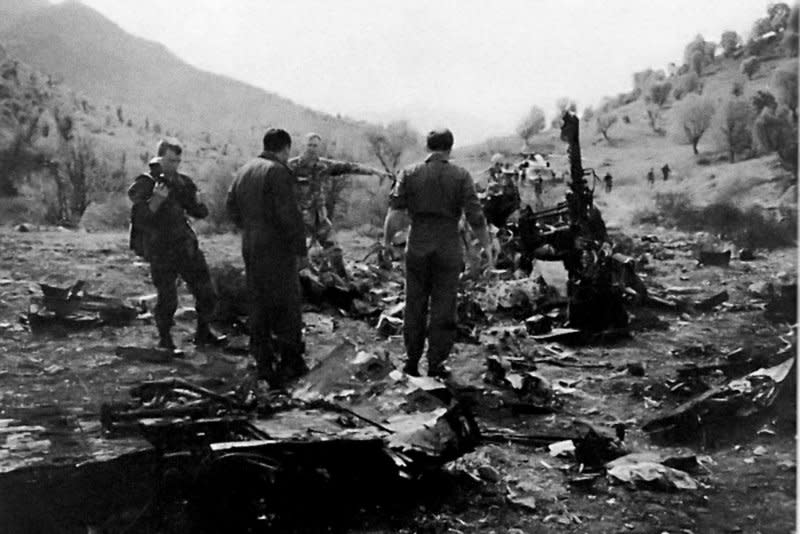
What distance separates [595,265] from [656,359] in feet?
3.31

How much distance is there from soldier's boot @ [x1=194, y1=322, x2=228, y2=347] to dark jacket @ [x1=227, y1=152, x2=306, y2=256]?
3.28 feet

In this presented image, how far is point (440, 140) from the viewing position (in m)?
4.16

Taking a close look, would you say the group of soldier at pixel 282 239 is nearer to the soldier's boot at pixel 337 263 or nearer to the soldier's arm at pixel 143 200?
the soldier's arm at pixel 143 200

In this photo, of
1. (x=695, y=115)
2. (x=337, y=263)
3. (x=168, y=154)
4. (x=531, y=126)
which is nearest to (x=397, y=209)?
(x=168, y=154)

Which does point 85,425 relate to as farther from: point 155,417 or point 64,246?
point 64,246

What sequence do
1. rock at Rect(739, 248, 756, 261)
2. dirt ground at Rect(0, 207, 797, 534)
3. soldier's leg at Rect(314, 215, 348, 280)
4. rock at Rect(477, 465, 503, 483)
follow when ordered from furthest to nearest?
rock at Rect(739, 248, 756, 261) → soldier's leg at Rect(314, 215, 348, 280) → rock at Rect(477, 465, 503, 483) → dirt ground at Rect(0, 207, 797, 534)

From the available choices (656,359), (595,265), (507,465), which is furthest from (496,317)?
(507,465)

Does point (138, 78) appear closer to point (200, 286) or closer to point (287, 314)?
point (200, 286)

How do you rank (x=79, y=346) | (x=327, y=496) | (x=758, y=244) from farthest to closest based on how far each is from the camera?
(x=758, y=244) < (x=79, y=346) < (x=327, y=496)

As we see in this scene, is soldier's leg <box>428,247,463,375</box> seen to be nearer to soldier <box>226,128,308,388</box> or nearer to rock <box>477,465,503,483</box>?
soldier <box>226,128,308,388</box>

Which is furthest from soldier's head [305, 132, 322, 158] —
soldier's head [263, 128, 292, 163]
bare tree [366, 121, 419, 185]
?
bare tree [366, 121, 419, 185]

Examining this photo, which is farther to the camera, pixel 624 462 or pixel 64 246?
pixel 64 246

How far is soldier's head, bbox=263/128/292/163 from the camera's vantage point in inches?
155

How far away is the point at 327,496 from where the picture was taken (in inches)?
100
